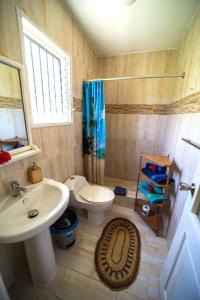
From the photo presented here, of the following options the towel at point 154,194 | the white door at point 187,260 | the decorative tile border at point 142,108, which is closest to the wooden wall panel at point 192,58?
the decorative tile border at point 142,108

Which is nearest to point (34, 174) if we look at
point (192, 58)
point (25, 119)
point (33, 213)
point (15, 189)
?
point (15, 189)

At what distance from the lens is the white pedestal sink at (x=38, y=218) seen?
731 mm

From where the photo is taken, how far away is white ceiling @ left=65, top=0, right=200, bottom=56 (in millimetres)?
1238

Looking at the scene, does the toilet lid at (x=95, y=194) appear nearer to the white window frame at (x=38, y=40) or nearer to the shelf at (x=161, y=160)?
the shelf at (x=161, y=160)

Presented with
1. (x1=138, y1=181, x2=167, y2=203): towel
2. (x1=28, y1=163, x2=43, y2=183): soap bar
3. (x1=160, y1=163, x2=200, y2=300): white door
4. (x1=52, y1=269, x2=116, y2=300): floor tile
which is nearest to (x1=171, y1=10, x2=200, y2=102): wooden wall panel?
(x1=160, y1=163, x2=200, y2=300): white door

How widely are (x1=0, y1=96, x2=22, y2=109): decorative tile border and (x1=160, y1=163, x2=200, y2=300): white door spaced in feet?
4.25

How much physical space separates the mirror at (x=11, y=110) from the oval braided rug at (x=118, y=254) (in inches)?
52.7

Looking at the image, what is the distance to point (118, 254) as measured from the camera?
1.33 m

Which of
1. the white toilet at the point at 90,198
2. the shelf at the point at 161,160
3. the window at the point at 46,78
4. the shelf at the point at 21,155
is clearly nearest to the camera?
the shelf at the point at 21,155

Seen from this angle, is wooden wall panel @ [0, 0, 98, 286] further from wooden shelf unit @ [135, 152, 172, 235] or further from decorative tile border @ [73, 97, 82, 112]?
wooden shelf unit @ [135, 152, 172, 235]

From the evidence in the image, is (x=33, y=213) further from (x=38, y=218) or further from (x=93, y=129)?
(x=93, y=129)

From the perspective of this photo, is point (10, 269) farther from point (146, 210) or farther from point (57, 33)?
point (57, 33)

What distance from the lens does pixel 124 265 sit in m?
1.23

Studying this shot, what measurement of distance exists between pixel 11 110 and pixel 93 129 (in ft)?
3.80
